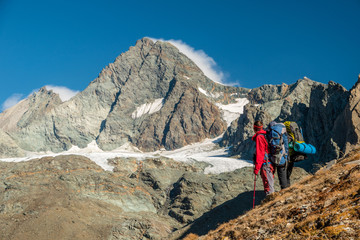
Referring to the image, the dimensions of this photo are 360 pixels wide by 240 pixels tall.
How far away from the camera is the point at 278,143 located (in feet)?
36.8

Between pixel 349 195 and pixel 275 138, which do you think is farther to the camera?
pixel 275 138

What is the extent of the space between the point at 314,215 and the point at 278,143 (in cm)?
444

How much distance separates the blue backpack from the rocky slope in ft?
4.09

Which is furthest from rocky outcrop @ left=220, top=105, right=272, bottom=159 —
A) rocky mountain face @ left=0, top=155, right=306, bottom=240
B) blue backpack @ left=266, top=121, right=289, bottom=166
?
blue backpack @ left=266, top=121, right=289, bottom=166

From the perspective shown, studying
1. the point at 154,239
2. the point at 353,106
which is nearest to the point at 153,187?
the point at 154,239

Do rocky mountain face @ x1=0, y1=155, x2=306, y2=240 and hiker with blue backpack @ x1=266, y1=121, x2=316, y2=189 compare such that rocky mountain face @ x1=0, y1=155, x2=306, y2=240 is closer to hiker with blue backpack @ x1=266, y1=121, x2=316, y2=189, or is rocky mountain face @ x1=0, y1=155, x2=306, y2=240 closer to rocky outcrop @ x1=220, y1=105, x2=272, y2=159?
hiker with blue backpack @ x1=266, y1=121, x2=316, y2=189

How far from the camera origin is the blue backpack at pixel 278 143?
36.8ft

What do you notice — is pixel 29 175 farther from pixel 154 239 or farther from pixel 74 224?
pixel 154 239

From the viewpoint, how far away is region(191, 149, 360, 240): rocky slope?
20.0 feet

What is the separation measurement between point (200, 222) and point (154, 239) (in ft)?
21.0

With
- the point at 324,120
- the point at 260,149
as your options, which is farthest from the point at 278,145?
the point at 324,120

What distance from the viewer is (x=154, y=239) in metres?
38.5

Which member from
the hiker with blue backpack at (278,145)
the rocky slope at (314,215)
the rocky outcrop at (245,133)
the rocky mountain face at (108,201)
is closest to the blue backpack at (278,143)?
the hiker with blue backpack at (278,145)

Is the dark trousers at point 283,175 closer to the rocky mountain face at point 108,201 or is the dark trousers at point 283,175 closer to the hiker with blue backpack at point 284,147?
the hiker with blue backpack at point 284,147
